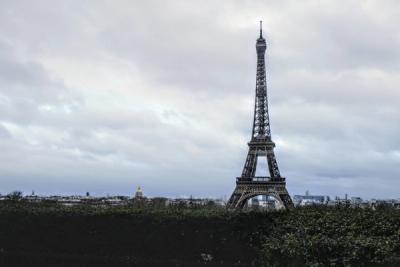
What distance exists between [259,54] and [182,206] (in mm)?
22342

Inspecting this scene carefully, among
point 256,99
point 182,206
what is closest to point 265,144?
point 256,99

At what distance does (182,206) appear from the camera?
76.5 feet

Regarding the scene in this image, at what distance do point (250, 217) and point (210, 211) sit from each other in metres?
1.95

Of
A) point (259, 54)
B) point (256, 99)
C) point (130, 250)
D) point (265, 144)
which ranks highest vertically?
point (259, 54)

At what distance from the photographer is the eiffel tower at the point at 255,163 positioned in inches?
1511

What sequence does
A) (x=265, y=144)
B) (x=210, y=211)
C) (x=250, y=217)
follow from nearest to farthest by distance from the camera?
(x=250, y=217), (x=210, y=211), (x=265, y=144)

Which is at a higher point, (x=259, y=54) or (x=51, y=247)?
(x=259, y=54)

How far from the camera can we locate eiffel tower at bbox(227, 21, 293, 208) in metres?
38.4

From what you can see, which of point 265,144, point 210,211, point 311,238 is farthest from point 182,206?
point 265,144

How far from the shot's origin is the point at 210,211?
2058cm

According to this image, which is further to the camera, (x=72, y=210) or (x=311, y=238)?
(x=72, y=210)

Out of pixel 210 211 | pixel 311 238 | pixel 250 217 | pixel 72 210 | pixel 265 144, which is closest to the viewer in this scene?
pixel 311 238

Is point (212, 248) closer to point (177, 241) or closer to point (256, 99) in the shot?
point (177, 241)

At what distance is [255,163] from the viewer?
40.6 metres
